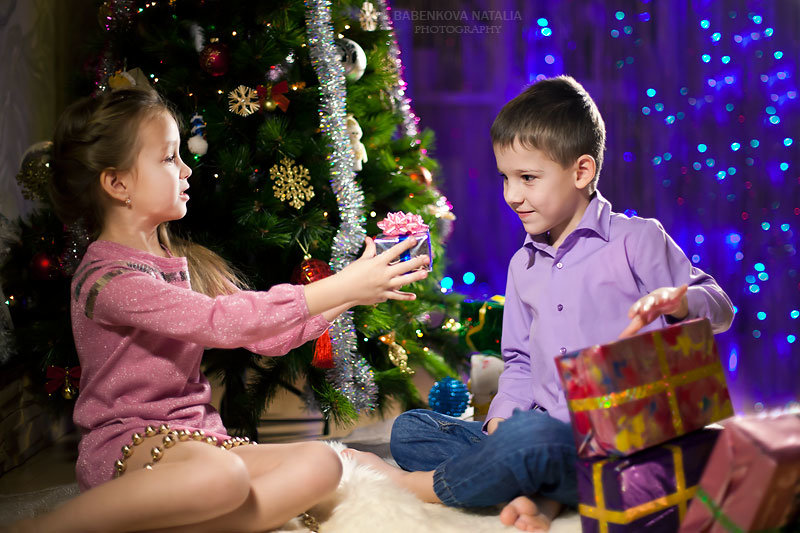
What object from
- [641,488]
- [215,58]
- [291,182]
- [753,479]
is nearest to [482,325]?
[291,182]

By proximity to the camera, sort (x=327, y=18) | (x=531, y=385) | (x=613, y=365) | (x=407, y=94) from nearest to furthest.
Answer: (x=613, y=365)
(x=531, y=385)
(x=327, y=18)
(x=407, y=94)

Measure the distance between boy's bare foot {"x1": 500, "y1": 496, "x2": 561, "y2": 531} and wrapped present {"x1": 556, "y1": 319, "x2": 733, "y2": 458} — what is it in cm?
25

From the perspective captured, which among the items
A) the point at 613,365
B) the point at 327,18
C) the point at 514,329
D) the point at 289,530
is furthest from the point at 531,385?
the point at 327,18

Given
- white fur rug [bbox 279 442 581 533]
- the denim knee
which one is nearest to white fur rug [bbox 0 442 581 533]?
white fur rug [bbox 279 442 581 533]

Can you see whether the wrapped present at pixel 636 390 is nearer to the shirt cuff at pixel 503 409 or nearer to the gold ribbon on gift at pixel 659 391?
the gold ribbon on gift at pixel 659 391

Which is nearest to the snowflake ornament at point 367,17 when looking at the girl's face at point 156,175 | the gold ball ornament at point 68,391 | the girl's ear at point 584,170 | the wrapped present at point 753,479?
the girl's face at point 156,175

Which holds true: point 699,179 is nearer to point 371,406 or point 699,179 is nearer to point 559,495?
point 371,406

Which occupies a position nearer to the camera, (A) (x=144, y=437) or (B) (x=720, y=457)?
(B) (x=720, y=457)

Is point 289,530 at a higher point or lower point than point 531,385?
lower

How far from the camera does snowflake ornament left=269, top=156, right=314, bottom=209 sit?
2008 mm

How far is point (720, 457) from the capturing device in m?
1.07

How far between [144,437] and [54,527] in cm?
21

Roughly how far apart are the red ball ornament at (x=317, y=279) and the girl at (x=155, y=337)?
36cm

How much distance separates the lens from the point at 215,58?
195cm
